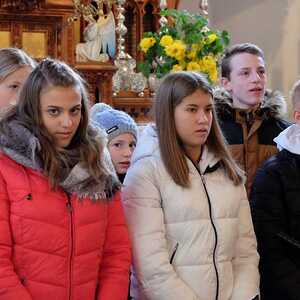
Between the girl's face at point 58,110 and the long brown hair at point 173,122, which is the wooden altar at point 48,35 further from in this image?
the girl's face at point 58,110

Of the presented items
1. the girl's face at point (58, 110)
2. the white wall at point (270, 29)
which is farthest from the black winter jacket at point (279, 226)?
the white wall at point (270, 29)

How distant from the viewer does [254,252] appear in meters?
2.25

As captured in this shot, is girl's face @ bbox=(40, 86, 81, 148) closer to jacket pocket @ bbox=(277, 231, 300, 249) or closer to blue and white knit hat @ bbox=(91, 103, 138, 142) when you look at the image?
blue and white knit hat @ bbox=(91, 103, 138, 142)

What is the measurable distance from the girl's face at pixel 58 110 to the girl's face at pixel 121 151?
619 millimetres

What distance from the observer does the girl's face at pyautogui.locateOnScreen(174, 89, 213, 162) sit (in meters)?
2.18

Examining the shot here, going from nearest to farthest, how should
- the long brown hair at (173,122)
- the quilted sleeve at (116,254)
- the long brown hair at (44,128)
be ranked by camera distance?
the long brown hair at (44,128) < the quilted sleeve at (116,254) < the long brown hair at (173,122)

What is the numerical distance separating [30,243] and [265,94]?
4.58ft

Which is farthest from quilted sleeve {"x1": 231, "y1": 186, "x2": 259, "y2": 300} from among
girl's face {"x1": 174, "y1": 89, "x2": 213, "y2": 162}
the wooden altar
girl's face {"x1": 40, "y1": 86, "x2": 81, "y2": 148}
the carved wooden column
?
the carved wooden column

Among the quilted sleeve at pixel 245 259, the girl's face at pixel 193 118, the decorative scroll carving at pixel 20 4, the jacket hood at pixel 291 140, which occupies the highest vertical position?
the decorative scroll carving at pixel 20 4

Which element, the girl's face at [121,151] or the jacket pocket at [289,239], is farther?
the girl's face at [121,151]

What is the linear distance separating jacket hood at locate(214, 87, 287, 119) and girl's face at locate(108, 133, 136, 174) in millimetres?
416

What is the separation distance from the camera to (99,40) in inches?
180

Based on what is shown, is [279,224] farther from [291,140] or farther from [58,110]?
[58,110]

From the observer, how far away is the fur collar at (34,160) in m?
1.89
